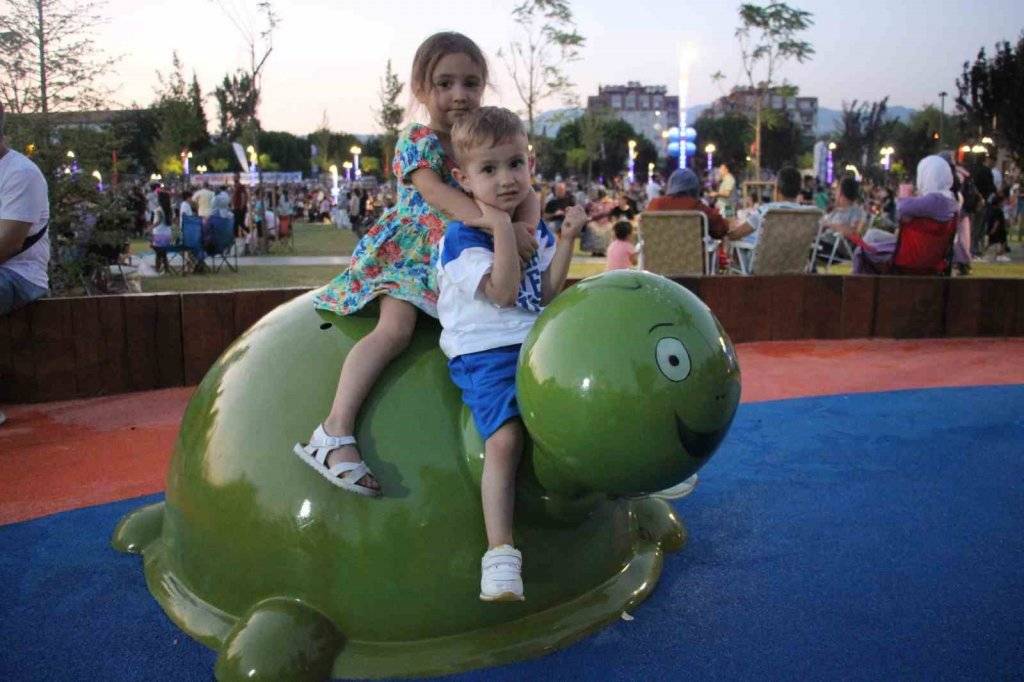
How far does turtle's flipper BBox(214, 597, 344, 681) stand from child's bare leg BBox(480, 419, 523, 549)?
554 mm

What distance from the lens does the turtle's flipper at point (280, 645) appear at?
242 centimetres

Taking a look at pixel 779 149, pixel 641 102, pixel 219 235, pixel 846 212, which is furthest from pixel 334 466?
pixel 641 102

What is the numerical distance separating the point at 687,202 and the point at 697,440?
8198 millimetres

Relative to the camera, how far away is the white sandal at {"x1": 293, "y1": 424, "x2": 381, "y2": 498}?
2.48 metres

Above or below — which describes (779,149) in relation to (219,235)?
above

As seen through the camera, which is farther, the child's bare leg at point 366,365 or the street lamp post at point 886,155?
the street lamp post at point 886,155

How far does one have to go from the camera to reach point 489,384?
102 inches

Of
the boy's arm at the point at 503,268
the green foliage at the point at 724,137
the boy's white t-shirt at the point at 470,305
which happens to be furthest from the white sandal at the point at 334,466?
the green foliage at the point at 724,137

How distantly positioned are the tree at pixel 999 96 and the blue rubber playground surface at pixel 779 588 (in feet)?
104

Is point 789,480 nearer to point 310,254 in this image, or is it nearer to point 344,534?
point 344,534

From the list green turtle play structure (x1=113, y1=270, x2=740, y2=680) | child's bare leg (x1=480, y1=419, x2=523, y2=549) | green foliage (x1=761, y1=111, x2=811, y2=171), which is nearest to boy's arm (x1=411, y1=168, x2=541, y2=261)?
green turtle play structure (x1=113, y1=270, x2=740, y2=680)

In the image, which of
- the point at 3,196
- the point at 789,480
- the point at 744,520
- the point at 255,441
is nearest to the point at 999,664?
the point at 744,520

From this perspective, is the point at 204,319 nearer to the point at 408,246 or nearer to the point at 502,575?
the point at 408,246

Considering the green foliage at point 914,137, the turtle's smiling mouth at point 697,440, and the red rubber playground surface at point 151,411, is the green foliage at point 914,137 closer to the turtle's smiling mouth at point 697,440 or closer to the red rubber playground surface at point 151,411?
the red rubber playground surface at point 151,411
